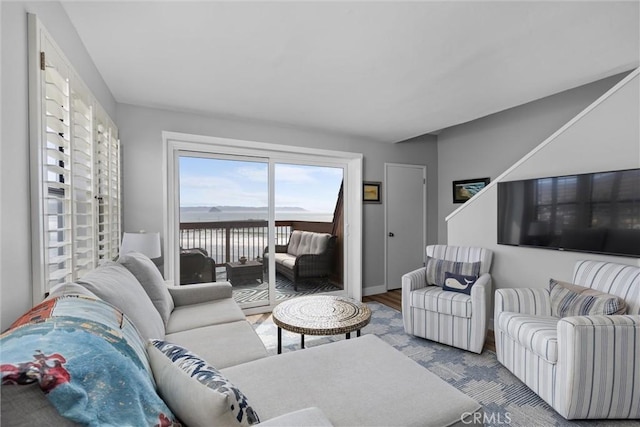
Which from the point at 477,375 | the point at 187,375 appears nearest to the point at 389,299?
A: the point at 477,375

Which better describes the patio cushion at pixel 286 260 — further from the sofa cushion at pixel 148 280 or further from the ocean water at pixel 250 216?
the sofa cushion at pixel 148 280

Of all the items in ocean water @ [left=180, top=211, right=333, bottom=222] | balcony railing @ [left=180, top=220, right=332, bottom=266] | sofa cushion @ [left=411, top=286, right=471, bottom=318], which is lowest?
sofa cushion @ [left=411, top=286, right=471, bottom=318]

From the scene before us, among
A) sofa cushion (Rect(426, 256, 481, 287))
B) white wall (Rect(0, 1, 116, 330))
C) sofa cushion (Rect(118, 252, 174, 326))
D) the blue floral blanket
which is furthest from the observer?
sofa cushion (Rect(426, 256, 481, 287))

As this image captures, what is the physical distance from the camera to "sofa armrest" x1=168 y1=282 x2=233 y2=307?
242 centimetres

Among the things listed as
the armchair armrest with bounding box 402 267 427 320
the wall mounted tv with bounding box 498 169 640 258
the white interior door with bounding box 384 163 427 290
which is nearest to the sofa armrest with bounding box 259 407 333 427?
the armchair armrest with bounding box 402 267 427 320

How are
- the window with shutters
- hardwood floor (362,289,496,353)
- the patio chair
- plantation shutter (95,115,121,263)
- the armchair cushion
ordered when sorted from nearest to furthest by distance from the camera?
the window with shutters, plantation shutter (95,115,121,263), the armchair cushion, the patio chair, hardwood floor (362,289,496,353)

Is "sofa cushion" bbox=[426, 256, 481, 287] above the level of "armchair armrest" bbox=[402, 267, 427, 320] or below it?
above

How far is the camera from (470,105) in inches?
118

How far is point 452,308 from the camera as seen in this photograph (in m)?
2.56

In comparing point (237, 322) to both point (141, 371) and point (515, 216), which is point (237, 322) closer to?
point (141, 371)

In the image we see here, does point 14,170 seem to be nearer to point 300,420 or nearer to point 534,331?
point 300,420

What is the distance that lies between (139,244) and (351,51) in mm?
2306

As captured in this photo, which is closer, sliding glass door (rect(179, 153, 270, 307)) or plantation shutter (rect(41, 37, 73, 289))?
plantation shutter (rect(41, 37, 73, 289))

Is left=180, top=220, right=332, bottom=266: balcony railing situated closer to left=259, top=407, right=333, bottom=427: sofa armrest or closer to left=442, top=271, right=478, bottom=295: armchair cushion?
left=442, top=271, right=478, bottom=295: armchair cushion
